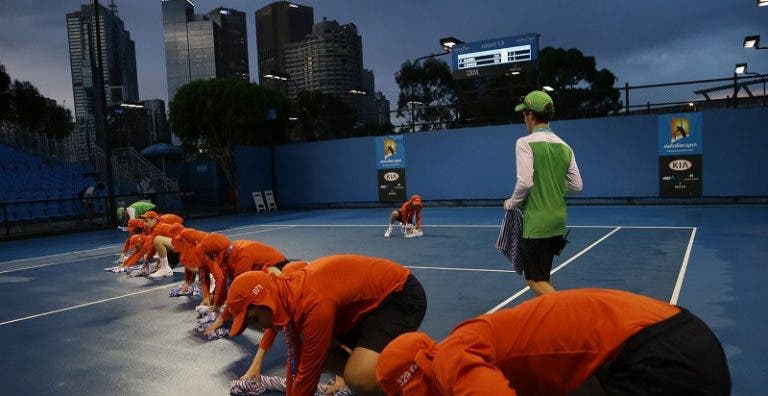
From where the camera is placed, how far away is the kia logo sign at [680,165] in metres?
18.0

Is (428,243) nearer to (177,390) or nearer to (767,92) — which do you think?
(177,390)

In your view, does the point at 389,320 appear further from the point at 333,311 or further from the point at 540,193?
the point at 540,193

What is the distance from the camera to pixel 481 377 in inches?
60.4

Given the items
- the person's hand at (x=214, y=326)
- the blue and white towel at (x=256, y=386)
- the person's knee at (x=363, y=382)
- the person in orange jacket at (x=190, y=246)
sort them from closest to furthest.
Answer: the person's knee at (x=363, y=382), the blue and white towel at (x=256, y=386), the person's hand at (x=214, y=326), the person in orange jacket at (x=190, y=246)

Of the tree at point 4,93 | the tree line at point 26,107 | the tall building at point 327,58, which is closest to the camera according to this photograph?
the tree at point 4,93

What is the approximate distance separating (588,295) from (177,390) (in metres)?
3.61

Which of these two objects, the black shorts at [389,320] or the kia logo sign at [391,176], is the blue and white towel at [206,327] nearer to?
the black shorts at [389,320]

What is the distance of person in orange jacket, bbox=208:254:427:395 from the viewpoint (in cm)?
263

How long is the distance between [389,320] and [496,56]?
20921mm

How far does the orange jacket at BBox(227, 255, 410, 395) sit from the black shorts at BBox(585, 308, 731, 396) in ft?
4.94

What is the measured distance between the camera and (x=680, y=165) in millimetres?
18078

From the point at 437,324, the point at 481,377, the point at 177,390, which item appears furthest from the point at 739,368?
the point at 177,390

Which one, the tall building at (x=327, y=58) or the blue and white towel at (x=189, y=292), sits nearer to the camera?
the blue and white towel at (x=189, y=292)

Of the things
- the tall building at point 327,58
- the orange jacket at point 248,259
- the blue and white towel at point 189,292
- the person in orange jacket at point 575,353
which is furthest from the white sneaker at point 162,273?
the tall building at point 327,58
